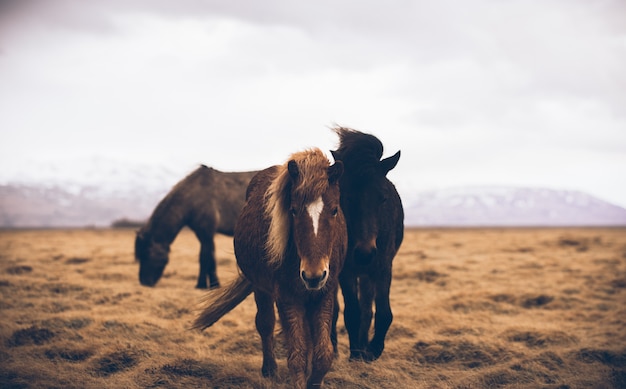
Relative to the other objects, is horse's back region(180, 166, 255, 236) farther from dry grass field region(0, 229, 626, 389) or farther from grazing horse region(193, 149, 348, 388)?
grazing horse region(193, 149, 348, 388)

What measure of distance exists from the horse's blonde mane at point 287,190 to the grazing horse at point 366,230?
850mm

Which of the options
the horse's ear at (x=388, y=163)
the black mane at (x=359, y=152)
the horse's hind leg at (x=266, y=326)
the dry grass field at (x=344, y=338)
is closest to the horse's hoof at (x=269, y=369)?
the horse's hind leg at (x=266, y=326)

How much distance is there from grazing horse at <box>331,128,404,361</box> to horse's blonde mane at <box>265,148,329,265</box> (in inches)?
33.5

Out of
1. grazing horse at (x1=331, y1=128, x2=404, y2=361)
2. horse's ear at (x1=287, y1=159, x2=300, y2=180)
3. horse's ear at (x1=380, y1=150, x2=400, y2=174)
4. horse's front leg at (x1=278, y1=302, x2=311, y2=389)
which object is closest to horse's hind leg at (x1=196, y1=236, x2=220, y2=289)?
grazing horse at (x1=331, y1=128, x2=404, y2=361)

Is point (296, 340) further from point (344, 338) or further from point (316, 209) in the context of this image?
point (344, 338)

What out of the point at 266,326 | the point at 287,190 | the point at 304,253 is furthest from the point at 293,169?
the point at 266,326

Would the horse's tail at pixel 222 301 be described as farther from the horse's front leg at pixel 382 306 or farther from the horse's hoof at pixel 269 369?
the horse's front leg at pixel 382 306

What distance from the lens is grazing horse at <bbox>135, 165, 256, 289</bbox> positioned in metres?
11.3

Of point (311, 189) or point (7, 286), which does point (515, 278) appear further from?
point (7, 286)

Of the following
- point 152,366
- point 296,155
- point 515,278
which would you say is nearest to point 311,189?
point 296,155

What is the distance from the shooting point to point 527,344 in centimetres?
689

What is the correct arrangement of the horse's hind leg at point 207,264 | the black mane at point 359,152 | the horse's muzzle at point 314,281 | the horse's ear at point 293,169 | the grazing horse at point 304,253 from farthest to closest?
the horse's hind leg at point 207,264, the black mane at point 359,152, the horse's ear at point 293,169, the grazing horse at point 304,253, the horse's muzzle at point 314,281

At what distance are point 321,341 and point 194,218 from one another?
774 cm

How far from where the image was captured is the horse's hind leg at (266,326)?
17.3ft
